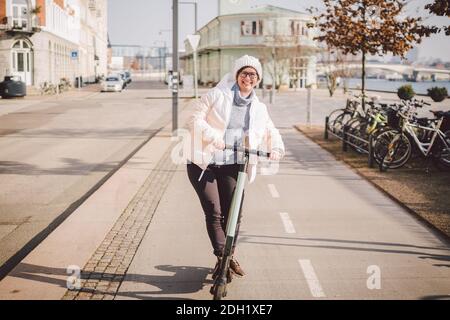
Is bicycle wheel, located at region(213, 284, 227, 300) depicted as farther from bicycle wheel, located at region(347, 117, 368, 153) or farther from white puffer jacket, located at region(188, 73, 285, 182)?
bicycle wheel, located at region(347, 117, 368, 153)

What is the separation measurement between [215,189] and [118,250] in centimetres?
155

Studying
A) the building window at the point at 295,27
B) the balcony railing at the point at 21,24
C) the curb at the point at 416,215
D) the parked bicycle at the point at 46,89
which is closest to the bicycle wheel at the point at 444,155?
the curb at the point at 416,215

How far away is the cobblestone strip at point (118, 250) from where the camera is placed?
447cm

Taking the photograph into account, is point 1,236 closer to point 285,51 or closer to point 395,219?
point 395,219

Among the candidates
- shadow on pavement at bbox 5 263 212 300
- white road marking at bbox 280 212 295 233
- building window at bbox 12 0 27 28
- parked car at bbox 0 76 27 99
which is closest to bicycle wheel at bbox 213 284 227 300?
shadow on pavement at bbox 5 263 212 300

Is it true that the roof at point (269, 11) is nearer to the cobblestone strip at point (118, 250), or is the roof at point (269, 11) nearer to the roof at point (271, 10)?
the roof at point (271, 10)

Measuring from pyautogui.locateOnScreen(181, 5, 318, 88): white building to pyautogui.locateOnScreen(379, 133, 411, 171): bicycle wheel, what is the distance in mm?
45109

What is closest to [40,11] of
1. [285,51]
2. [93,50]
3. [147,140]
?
[285,51]

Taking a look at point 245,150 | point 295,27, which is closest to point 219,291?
point 245,150

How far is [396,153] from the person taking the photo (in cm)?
1022

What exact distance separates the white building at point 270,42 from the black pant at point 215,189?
5095cm

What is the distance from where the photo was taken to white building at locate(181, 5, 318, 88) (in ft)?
184

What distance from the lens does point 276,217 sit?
693 centimetres
